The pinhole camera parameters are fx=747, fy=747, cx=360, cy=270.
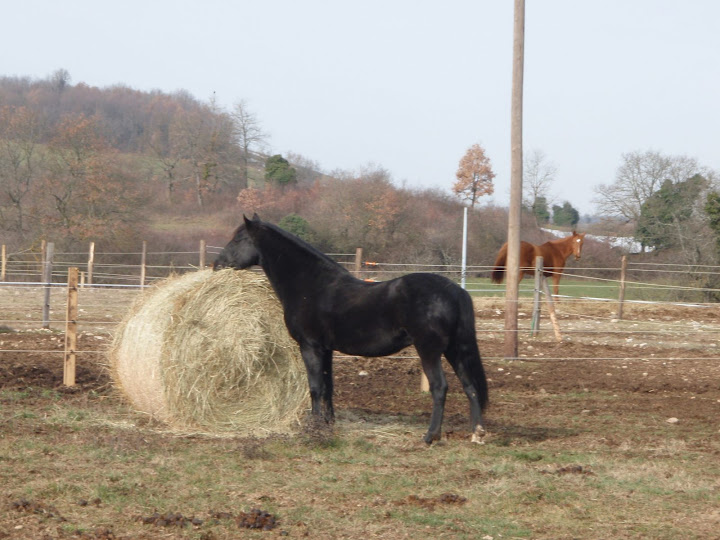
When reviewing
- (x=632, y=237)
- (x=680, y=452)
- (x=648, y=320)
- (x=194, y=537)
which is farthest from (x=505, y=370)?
(x=632, y=237)

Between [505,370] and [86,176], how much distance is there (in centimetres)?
2430

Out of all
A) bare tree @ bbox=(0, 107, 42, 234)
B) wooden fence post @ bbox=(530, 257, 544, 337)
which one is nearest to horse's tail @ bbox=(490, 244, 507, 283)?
wooden fence post @ bbox=(530, 257, 544, 337)

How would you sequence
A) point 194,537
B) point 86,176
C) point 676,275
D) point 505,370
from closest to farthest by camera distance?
point 194,537 → point 505,370 → point 676,275 → point 86,176

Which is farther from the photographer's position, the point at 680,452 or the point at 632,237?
A: the point at 632,237

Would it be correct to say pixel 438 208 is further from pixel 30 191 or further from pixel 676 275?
pixel 30 191

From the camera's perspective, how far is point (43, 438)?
5.37 m

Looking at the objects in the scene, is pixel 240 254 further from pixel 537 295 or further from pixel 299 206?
pixel 299 206

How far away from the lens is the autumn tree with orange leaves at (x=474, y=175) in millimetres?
41438

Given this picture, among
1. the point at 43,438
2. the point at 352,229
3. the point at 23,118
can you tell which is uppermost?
the point at 23,118

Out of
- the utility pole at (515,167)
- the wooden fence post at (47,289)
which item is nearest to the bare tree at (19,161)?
the wooden fence post at (47,289)

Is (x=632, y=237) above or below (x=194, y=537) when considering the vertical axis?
above

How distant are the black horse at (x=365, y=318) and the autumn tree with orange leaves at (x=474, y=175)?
117 feet

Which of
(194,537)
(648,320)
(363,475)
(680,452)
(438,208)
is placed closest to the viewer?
(194,537)

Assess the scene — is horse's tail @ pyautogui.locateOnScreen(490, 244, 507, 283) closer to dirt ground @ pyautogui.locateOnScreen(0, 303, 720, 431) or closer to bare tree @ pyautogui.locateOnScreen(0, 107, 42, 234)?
dirt ground @ pyautogui.locateOnScreen(0, 303, 720, 431)
